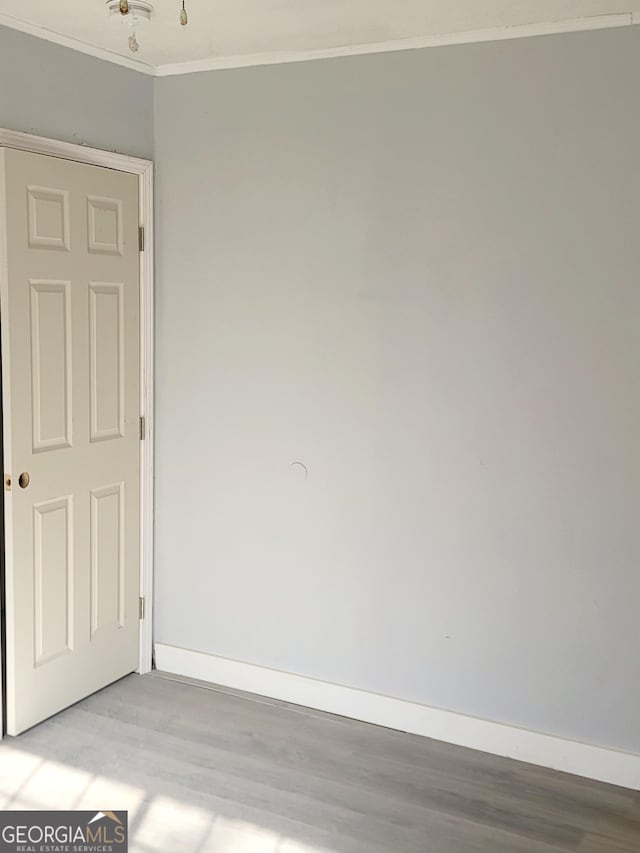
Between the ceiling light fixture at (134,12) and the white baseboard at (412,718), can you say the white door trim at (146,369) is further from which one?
the ceiling light fixture at (134,12)

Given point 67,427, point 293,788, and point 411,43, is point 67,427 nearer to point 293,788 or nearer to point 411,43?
point 293,788

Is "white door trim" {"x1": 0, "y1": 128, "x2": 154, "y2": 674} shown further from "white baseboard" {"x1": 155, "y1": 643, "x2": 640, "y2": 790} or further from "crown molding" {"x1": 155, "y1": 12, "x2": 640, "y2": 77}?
"crown molding" {"x1": 155, "y1": 12, "x2": 640, "y2": 77}

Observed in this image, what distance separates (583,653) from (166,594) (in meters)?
1.84

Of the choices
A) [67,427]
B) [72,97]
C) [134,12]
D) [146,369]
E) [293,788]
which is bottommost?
[293,788]

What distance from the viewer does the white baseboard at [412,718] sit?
Result: 10.2 ft

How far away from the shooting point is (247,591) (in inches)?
148

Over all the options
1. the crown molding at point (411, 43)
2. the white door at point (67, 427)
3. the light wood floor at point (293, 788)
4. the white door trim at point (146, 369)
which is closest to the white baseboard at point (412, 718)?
the light wood floor at point (293, 788)

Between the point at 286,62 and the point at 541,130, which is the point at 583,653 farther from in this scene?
the point at 286,62

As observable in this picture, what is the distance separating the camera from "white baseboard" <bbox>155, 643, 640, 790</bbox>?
10.2ft

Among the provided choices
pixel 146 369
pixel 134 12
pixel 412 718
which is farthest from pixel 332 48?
pixel 412 718

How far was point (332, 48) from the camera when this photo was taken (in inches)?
130

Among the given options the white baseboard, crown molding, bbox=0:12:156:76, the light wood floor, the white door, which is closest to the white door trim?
the white door

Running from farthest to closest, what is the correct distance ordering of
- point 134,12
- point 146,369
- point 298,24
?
point 146,369
point 298,24
point 134,12

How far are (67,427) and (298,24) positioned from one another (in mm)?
1709
